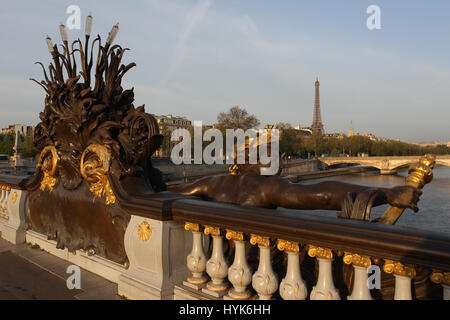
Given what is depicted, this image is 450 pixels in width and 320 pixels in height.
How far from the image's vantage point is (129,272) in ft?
11.2

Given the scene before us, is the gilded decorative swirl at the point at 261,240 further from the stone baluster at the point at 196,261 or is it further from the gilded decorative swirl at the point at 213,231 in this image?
the stone baluster at the point at 196,261

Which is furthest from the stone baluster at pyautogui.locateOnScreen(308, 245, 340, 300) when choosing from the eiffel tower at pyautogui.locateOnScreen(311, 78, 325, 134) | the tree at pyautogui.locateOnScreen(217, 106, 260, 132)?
the eiffel tower at pyautogui.locateOnScreen(311, 78, 325, 134)

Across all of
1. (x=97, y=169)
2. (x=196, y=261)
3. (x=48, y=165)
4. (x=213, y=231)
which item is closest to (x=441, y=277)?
(x=213, y=231)

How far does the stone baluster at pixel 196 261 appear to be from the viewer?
3.07 meters

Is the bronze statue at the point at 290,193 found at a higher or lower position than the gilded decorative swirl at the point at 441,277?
higher

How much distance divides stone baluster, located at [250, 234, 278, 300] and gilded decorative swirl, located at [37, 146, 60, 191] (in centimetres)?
342

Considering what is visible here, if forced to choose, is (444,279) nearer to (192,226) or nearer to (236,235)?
(236,235)

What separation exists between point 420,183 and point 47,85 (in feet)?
16.7

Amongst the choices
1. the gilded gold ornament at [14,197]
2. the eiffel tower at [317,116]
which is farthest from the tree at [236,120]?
the eiffel tower at [317,116]

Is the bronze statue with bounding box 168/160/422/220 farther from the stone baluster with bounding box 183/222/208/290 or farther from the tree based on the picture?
the tree

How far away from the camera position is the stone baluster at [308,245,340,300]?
7.31 ft

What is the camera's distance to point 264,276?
2584mm

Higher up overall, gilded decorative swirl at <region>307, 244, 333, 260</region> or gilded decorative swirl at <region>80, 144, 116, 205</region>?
gilded decorative swirl at <region>80, 144, 116, 205</region>

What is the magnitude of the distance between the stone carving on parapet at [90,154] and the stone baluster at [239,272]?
140 centimetres
